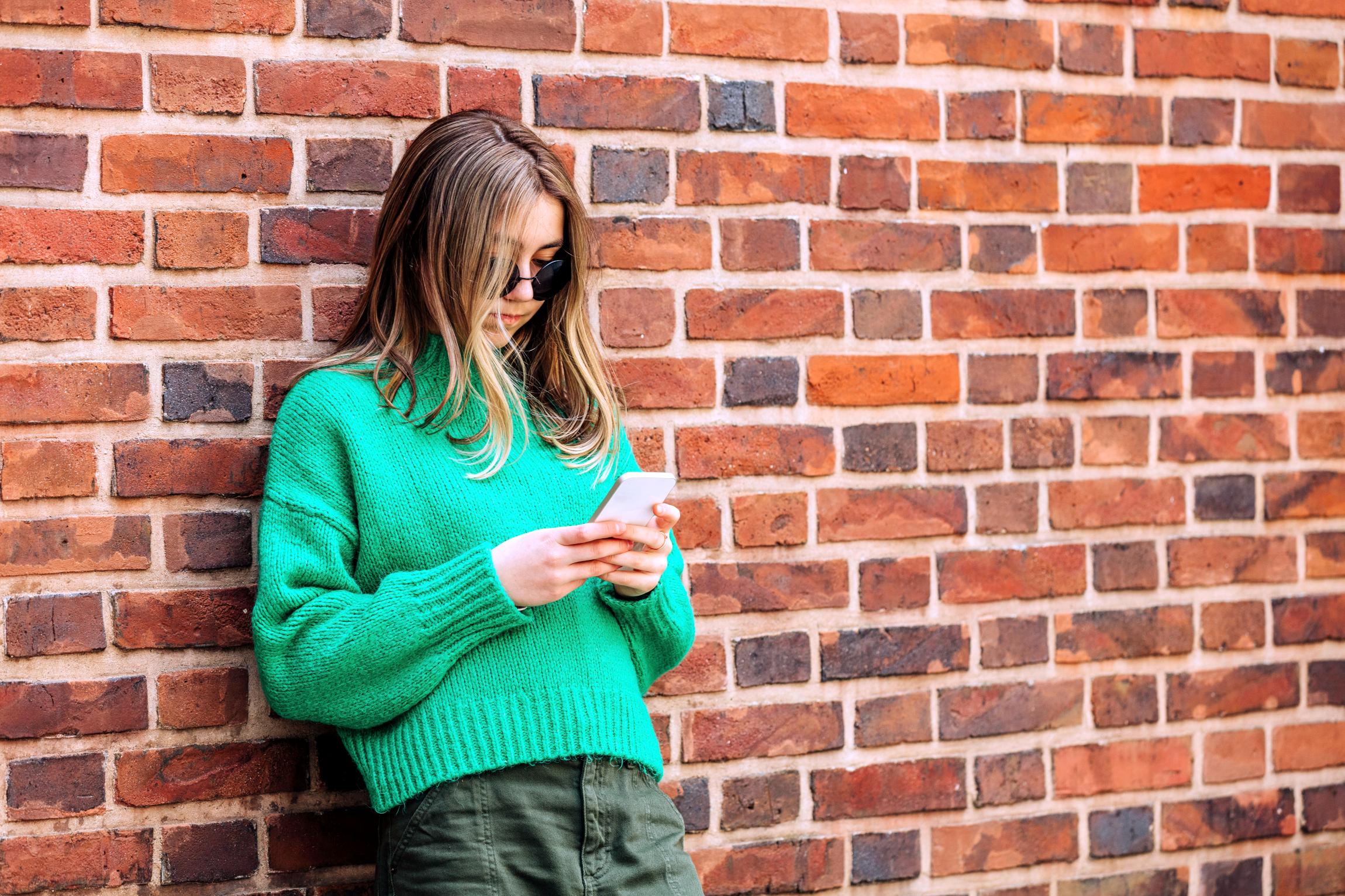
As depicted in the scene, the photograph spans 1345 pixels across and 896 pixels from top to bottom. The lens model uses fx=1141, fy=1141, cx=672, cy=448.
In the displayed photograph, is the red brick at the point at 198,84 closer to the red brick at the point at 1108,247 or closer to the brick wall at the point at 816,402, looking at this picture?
the brick wall at the point at 816,402

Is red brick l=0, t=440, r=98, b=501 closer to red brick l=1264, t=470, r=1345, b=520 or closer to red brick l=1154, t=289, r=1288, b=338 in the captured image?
red brick l=1154, t=289, r=1288, b=338

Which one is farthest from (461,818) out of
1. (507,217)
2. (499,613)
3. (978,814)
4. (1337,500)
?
(1337,500)

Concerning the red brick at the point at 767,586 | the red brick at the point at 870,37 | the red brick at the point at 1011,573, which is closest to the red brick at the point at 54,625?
the red brick at the point at 767,586

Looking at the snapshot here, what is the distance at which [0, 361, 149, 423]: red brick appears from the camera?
1.72 metres

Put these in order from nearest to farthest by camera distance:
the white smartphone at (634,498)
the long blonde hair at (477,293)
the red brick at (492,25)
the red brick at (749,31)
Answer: the white smartphone at (634,498) → the long blonde hair at (477,293) → the red brick at (492,25) → the red brick at (749,31)

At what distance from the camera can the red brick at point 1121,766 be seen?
83.5 inches

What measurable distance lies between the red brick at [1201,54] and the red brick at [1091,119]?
7cm

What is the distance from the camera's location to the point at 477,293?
1.65 m

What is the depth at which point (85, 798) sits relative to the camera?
1754mm

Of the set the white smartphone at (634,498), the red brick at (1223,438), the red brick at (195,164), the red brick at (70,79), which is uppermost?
the red brick at (70,79)


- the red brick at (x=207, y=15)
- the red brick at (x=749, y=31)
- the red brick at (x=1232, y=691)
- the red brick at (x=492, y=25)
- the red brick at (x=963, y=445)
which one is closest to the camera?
the red brick at (x=207, y=15)

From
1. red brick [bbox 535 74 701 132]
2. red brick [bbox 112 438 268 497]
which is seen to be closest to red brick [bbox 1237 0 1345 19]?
red brick [bbox 535 74 701 132]

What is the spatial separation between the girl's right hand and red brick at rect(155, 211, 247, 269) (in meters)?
0.69

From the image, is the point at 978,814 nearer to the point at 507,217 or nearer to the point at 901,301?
the point at 901,301
